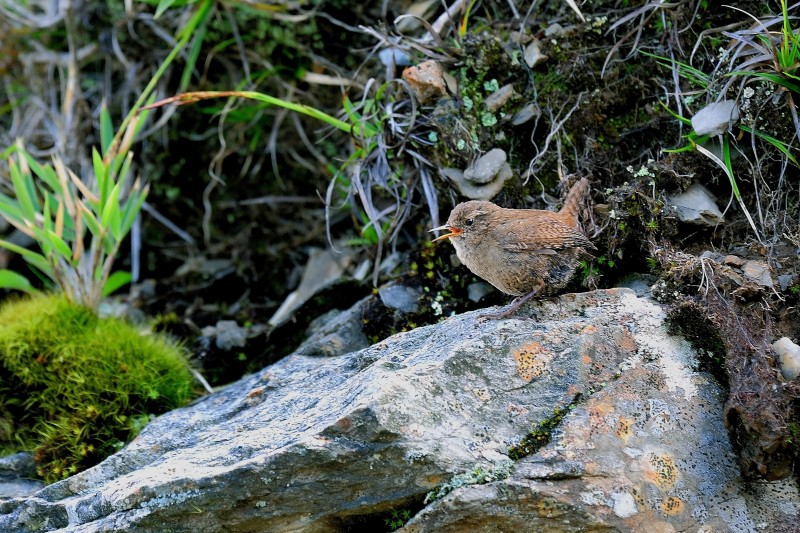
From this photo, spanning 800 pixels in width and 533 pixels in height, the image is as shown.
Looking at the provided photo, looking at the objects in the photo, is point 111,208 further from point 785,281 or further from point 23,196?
point 785,281

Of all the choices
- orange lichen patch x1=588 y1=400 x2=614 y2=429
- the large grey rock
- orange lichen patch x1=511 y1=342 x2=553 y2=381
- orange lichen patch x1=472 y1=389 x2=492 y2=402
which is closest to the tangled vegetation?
the large grey rock

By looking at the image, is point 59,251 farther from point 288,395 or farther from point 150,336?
point 288,395

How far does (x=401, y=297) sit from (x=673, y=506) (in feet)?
6.65

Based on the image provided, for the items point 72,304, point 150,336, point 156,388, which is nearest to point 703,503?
point 156,388

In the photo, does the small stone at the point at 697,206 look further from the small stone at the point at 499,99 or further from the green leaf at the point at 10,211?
the green leaf at the point at 10,211

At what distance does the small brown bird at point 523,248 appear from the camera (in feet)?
13.5

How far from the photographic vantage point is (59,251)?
16.3 ft

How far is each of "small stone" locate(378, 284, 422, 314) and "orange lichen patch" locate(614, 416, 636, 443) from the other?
5.18 ft

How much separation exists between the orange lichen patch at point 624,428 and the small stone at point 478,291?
55.9 inches

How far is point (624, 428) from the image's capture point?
3477 mm

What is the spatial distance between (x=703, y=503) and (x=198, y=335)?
353 cm

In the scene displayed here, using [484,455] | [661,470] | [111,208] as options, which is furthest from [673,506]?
[111,208]

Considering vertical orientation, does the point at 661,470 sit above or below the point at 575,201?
below

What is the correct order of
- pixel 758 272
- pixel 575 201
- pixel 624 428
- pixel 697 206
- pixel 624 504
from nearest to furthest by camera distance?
pixel 624 504 < pixel 624 428 < pixel 758 272 < pixel 697 206 < pixel 575 201
